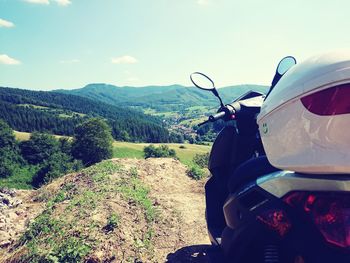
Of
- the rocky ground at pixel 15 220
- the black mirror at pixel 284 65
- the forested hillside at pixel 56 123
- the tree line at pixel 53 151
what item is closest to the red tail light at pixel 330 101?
the black mirror at pixel 284 65

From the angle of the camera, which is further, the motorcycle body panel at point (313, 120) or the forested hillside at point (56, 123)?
the forested hillside at point (56, 123)

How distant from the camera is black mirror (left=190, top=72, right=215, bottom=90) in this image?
3236 millimetres

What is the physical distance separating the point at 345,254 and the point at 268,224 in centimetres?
39

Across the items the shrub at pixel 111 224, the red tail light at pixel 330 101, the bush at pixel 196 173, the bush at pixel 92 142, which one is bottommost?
the bush at pixel 92 142

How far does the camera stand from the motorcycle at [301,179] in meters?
1.41

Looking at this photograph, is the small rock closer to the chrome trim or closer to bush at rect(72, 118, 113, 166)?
the chrome trim

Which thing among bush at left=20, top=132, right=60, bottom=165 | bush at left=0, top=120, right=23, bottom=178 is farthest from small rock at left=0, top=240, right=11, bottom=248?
bush at left=20, top=132, right=60, bottom=165

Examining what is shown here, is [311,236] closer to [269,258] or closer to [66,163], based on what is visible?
[269,258]

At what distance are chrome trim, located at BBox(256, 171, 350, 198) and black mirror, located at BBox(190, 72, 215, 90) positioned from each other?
142cm

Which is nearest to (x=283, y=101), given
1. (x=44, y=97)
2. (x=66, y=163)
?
(x=66, y=163)

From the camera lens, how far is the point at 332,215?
1.44 metres

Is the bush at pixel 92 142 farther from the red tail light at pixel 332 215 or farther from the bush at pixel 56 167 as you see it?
the red tail light at pixel 332 215

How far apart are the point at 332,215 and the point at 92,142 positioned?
55771mm

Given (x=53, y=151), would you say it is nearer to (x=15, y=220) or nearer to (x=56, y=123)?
(x=56, y=123)
